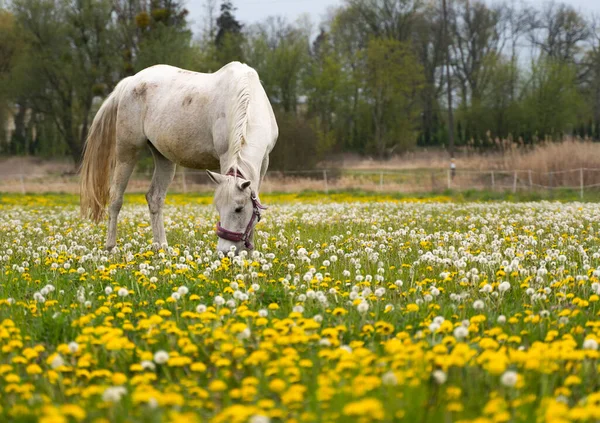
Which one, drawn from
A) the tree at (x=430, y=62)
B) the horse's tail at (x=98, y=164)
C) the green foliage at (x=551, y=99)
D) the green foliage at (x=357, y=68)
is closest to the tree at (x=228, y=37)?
the green foliage at (x=357, y=68)

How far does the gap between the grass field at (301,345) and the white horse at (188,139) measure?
71 centimetres

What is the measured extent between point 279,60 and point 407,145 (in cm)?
1343

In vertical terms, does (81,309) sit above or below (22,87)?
below

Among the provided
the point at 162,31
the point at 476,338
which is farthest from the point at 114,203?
the point at 162,31

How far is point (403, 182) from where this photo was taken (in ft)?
102

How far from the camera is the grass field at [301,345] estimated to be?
266 centimetres

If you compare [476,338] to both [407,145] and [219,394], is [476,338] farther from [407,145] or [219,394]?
[407,145]

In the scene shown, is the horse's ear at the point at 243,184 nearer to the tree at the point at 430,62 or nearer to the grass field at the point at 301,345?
the grass field at the point at 301,345

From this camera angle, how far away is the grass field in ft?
8.72

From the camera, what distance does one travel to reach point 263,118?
8.27m

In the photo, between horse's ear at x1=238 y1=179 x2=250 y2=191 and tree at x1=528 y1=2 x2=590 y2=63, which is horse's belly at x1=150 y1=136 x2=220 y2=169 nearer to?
horse's ear at x1=238 y1=179 x2=250 y2=191

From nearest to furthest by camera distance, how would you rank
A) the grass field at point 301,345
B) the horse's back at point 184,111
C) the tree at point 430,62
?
the grass field at point 301,345
the horse's back at point 184,111
the tree at point 430,62

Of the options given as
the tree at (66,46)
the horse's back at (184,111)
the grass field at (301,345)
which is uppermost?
the tree at (66,46)

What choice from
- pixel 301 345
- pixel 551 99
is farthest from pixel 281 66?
pixel 301 345
